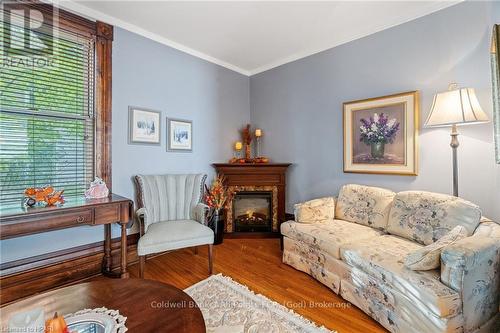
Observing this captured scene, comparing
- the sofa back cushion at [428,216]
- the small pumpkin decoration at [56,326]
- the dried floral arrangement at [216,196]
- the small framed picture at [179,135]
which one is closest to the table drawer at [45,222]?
the small pumpkin decoration at [56,326]

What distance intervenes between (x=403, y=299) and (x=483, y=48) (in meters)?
2.24

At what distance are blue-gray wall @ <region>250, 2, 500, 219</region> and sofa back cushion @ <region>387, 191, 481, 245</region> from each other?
387 millimetres

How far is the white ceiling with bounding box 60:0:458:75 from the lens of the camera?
233 cm

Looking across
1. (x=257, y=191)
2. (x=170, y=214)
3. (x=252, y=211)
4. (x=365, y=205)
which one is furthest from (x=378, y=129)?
(x=170, y=214)

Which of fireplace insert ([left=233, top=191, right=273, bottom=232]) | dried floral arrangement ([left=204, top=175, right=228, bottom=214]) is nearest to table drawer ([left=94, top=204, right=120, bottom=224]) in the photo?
dried floral arrangement ([left=204, top=175, right=228, bottom=214])

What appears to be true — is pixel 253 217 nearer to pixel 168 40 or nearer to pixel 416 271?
pixel 416 271

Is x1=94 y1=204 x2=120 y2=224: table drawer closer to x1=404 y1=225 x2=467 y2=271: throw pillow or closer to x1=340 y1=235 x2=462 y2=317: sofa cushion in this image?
x1=340 y1=235 x2=462 y2=317: sofa cushion

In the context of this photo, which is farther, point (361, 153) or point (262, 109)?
point (262, 109)

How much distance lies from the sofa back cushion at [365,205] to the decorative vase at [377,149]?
396 mm

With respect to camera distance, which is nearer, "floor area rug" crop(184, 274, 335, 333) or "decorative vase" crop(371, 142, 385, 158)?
"floor area rug" crop(184, 274, 335, 333)

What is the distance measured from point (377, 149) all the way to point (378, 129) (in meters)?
0.23

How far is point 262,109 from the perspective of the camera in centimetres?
397

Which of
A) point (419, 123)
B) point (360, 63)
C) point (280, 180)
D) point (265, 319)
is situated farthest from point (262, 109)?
point (265, 319)

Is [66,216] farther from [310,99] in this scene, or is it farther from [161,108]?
[310,99]
